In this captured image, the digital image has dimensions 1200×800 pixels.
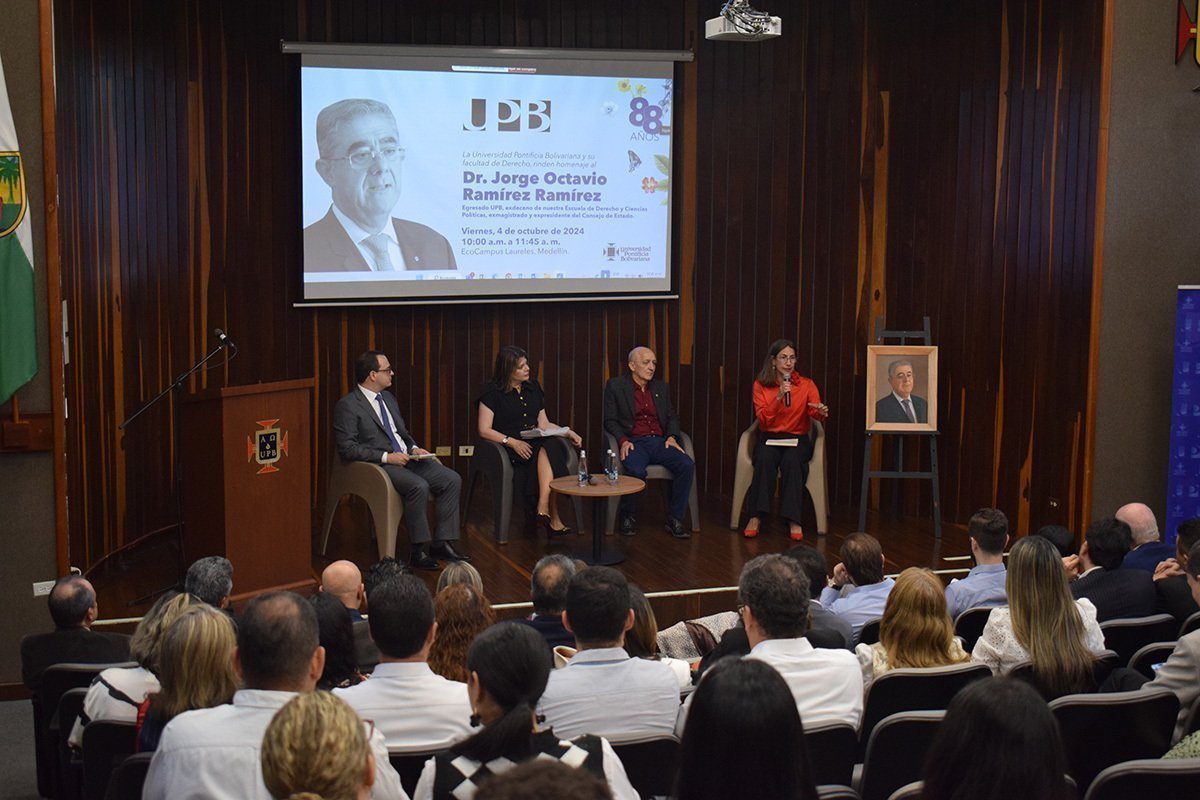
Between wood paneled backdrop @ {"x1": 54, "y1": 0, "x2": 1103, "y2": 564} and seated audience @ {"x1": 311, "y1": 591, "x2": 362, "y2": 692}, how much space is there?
Result: 3.56 m

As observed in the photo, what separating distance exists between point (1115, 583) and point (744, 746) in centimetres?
267

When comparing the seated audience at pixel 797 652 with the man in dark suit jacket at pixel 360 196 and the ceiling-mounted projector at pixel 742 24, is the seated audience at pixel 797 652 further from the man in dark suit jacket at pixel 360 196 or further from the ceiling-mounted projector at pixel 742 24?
the man in dark suit jacket at pixel 360 196

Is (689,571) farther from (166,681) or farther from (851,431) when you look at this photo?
Answer: (166,681)

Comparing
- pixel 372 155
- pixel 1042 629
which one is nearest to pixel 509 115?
pixel 372 155

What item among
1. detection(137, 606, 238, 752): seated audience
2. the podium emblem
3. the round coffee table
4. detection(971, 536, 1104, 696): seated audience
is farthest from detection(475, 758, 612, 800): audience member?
the round coffee table

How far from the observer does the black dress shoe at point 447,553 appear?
276 inches

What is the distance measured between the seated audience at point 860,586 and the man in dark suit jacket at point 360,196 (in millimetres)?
4492

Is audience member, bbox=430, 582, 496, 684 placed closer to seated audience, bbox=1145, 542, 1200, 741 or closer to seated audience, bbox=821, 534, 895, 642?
seated audience, bbox=821, 534, 895, 642

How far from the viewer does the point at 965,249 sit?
815cm

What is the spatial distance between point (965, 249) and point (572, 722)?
5.91 meters

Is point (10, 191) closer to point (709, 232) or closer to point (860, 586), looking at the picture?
point (860, 586)

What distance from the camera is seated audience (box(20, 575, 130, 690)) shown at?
13.3 ft

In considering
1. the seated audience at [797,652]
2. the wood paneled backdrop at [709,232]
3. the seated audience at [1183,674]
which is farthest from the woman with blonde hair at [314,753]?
the wood paneled backdrop at [709,232]

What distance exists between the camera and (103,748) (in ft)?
10.7
